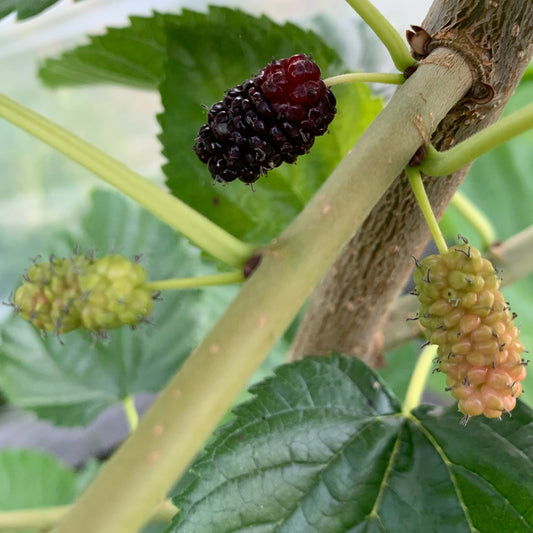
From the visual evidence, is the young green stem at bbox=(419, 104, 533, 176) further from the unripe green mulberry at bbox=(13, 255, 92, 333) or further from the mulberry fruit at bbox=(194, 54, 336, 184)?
the unripe green mulberry at bbox=(13, 255, 92, 333)

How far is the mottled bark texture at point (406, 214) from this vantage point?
329 mm

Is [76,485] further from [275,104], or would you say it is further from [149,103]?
[149,103]

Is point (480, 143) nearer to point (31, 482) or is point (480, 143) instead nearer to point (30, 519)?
point (30, 519)

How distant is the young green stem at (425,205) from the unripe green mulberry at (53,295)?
6.3 inches

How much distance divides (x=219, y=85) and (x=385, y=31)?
0.68ft

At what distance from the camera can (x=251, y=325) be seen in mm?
Result: 224

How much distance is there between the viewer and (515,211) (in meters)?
0.98

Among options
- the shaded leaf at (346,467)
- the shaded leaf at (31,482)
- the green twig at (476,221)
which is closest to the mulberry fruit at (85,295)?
the shaded leaf at (346,467)

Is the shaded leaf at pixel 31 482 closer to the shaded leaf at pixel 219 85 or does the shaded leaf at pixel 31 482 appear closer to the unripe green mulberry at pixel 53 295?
the shaded leaf at pixel 219 85

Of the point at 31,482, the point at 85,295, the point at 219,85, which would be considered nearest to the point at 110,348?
the point at 31,482

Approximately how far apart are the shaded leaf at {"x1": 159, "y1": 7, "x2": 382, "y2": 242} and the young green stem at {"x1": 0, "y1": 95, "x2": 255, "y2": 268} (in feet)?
0.71

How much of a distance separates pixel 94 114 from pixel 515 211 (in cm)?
142

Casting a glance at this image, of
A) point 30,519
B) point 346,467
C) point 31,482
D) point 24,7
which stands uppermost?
point 24,7

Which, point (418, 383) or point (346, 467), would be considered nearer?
point (346, 467)
